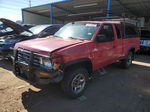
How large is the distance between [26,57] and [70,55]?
3.45ft

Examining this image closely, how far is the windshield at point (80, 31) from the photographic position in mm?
3954

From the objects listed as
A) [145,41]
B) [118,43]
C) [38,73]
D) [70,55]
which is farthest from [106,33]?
[145,41]

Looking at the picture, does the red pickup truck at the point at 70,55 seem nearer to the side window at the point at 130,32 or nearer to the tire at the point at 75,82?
the tire at the point at 75,82

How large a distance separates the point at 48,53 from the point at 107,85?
2.51m

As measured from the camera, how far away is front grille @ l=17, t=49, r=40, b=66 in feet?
10.1

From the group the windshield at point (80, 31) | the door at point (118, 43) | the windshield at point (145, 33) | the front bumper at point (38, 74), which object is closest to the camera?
the front bumper at point (38, 74)

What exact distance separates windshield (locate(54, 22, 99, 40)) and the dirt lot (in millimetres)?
1590

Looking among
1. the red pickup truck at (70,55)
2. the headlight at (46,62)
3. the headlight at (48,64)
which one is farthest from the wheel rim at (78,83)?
the headlight at (46,62)

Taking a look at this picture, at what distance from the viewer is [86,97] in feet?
12.1

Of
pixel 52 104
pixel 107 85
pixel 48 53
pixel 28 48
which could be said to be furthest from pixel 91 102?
pixel 28 48

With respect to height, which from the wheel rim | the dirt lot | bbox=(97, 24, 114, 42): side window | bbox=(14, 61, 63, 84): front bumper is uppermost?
bbox=(97, 24, 114, 42): side window

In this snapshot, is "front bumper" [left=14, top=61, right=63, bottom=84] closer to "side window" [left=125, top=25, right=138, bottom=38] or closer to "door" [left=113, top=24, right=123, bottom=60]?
"door" [left=113, top=24, right=123, bottom=60]

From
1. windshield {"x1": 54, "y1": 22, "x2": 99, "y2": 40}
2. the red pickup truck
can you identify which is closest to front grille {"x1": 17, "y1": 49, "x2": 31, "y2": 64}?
the red pickup truck

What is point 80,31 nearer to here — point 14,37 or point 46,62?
point 46,62
